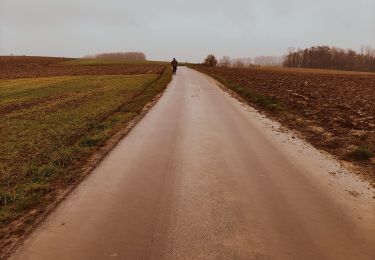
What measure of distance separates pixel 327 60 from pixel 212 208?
141368mm

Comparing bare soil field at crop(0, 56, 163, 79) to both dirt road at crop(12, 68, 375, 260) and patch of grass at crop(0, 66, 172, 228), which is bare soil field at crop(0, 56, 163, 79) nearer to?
patch of grass at crop(0, 66, 172, 228)

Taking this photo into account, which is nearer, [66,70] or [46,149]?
[46,149]

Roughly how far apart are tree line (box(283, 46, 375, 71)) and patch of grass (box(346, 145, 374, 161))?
125110 millimetres

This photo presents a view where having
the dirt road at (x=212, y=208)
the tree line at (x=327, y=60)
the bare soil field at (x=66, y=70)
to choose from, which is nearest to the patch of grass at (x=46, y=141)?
the dirt road at (x=212, y=208)

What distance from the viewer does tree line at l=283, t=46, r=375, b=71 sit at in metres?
127

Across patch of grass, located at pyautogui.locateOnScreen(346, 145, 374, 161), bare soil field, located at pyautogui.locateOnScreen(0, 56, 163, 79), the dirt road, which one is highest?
bare soil field, located at pyautogui.locateOnScreen(0, 56, 163, 79)

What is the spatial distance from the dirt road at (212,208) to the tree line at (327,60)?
12681 cm

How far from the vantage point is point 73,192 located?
22.4 feet

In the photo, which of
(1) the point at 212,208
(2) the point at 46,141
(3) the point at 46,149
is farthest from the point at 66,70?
(1) the point at 212,208

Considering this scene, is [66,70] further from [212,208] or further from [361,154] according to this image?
[212,208]

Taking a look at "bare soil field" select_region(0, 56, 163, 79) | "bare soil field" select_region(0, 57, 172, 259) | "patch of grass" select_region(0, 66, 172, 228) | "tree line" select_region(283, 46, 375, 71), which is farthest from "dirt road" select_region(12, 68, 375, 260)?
"tree line" select_region(283, 46, 375, 71)

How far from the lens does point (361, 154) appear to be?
8961mm

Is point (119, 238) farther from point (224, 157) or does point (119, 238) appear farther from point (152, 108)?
point (152, 108)

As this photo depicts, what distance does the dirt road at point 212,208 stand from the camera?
4797 mm
